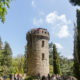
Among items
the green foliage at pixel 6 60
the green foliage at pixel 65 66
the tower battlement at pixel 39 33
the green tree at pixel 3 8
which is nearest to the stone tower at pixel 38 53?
the tower battlement at pixel 39 33

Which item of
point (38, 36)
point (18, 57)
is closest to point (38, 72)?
point (38, 36)

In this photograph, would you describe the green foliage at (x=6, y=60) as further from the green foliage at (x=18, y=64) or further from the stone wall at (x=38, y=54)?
the stone wall at (x=38, y=54)

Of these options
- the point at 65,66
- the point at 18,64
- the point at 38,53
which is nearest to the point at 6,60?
the point at 18,64

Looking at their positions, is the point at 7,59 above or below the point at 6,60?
above

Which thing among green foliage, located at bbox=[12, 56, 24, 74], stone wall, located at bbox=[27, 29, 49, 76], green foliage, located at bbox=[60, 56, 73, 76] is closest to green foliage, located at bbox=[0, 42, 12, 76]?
green foliage, located at bbox=[12, 56, 24, 74]

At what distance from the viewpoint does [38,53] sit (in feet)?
92.0

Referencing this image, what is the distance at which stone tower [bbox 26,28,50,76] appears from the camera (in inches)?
1099

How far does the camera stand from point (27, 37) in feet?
99.0

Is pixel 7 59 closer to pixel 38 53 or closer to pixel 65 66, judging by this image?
pixel 65 66

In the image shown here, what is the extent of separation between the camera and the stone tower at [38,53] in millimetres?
27922

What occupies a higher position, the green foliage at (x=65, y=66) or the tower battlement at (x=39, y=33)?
the tower battlement at (x=39, y=33)

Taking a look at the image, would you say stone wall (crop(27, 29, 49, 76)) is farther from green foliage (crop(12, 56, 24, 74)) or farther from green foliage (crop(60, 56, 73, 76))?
green foliage (crop(12, 56, 24, 74))

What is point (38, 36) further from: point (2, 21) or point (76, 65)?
point (2, 21)

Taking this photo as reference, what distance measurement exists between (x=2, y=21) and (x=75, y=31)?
16.0 metres
